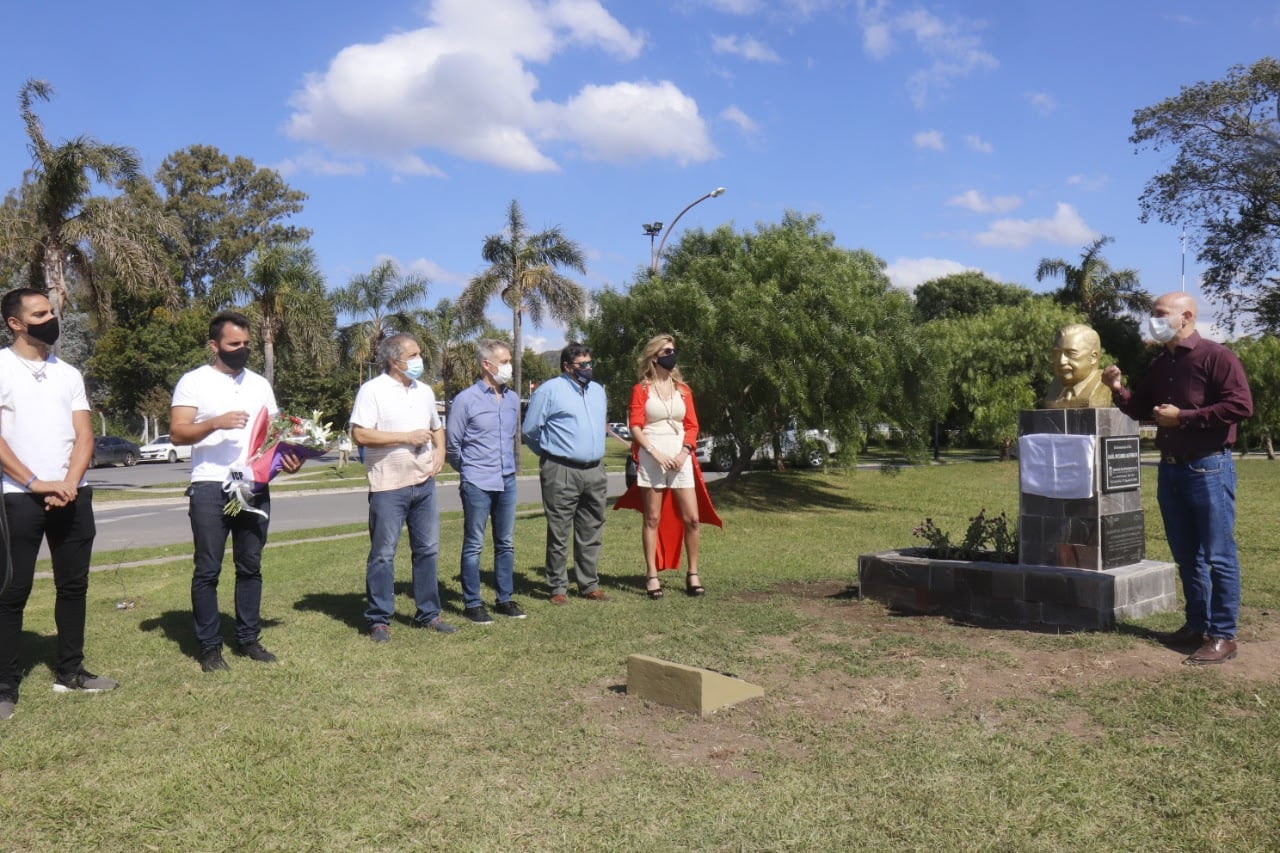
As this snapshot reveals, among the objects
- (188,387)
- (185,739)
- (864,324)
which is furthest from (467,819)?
(864,324)

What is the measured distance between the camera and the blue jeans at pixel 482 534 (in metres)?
6.67

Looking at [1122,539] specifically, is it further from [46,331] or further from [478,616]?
[46,331]

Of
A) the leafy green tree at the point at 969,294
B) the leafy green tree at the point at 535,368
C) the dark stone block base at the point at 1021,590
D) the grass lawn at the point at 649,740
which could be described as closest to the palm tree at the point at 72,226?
the grass lawn at the point at 649,740

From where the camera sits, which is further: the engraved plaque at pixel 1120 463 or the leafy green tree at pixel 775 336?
the leafy green tree at pixel 775 336

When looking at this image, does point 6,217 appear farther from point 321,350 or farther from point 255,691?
point 255,691

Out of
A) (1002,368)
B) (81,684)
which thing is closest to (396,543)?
(81,684)

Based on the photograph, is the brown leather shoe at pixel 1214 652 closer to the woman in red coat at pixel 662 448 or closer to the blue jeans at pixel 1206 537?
the blue jeans at pixel 1206 537

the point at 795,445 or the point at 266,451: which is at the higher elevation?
the point at 266,451

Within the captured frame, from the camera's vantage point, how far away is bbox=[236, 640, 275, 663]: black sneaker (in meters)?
5.50

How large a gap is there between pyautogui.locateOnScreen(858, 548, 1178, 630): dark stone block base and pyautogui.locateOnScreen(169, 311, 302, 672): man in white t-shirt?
13.6ft

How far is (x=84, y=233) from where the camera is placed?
20.1 meters

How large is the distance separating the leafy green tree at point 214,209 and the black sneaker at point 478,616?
166ft

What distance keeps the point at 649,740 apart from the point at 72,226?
67.1 ft

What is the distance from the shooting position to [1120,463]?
6254mm
